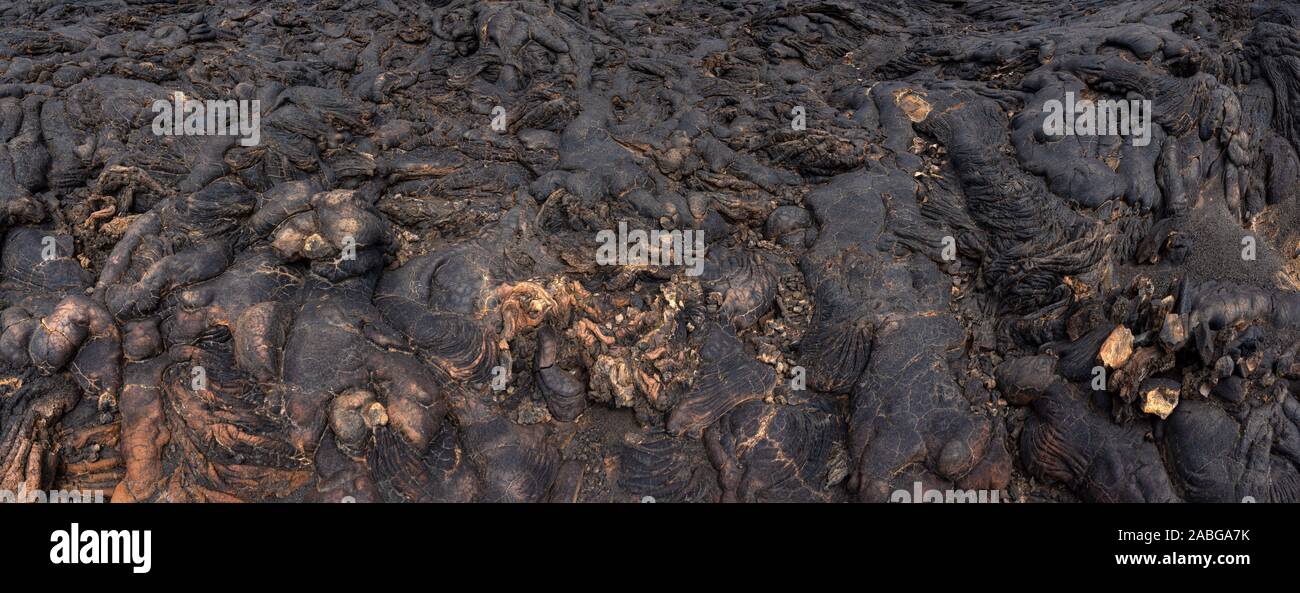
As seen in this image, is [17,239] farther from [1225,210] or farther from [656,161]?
[1225,210]

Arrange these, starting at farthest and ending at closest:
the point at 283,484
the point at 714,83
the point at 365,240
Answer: the point at 714,83 < the point at 365,240 < the point at 283,484

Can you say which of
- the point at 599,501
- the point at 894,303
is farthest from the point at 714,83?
the point at 599,501

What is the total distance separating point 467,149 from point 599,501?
15.6ft

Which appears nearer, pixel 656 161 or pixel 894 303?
pixel 894 303

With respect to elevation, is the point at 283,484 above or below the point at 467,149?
below

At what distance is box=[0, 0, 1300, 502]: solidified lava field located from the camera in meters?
6.48

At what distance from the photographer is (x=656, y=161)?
868 cm

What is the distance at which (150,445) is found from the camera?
21.0 feet

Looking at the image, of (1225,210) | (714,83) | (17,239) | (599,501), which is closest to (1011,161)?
(1225,210)

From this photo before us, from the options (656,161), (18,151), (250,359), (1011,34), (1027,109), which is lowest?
(250,359)

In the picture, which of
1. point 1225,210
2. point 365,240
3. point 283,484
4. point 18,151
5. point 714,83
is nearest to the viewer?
point 283,484

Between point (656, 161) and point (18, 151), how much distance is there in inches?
287

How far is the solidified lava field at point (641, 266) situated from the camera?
6.48m

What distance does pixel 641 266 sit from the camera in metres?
7.62
